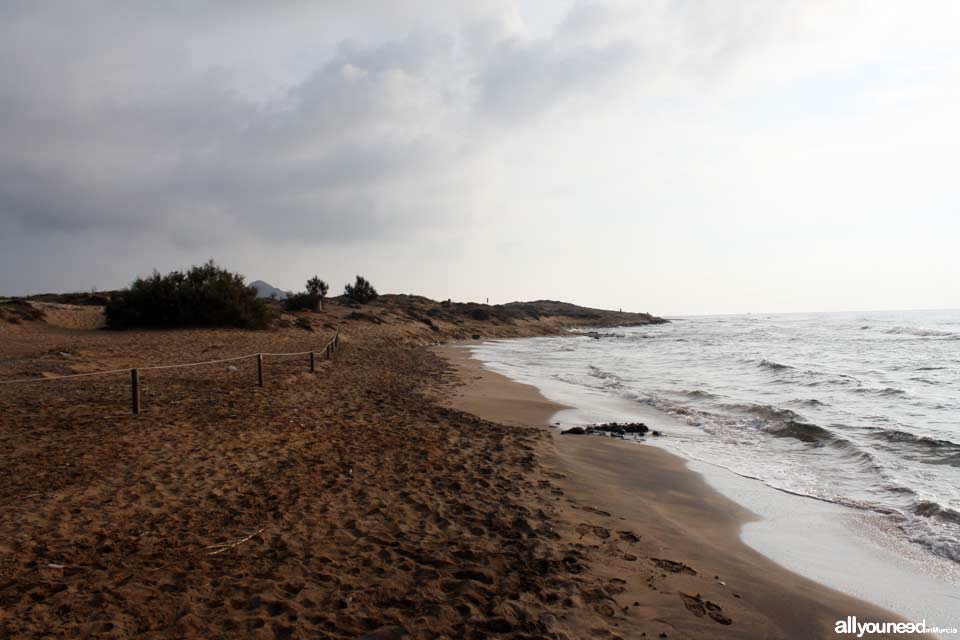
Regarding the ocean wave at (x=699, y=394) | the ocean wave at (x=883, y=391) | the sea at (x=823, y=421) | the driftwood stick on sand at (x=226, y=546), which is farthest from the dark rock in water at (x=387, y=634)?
the ocean wave at (x=883, y=391)

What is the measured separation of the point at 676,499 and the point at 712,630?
10.6 ft

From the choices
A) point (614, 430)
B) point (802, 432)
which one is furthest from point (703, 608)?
point (802, 432)

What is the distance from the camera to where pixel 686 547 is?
207 inches

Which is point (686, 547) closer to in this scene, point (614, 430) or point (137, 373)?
point (614, 430)

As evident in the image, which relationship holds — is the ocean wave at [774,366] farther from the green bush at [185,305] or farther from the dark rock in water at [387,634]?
the green bush at [185,305]

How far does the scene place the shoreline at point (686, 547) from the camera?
13.0ft

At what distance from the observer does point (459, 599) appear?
12.8 ft

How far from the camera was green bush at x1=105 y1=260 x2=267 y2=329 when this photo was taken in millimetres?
27281

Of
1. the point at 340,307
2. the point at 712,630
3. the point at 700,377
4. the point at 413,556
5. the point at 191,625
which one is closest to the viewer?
the point at 191,625

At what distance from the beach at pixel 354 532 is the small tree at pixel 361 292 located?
4367cm

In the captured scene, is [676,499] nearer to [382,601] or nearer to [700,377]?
[382,601]

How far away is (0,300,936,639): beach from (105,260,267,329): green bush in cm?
1796

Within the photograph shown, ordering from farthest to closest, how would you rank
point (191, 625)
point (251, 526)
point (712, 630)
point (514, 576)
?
point (251, 526) < point (514, 576) < point (712, 630) < point (191, 625)

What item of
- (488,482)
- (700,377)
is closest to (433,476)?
(488,482)
